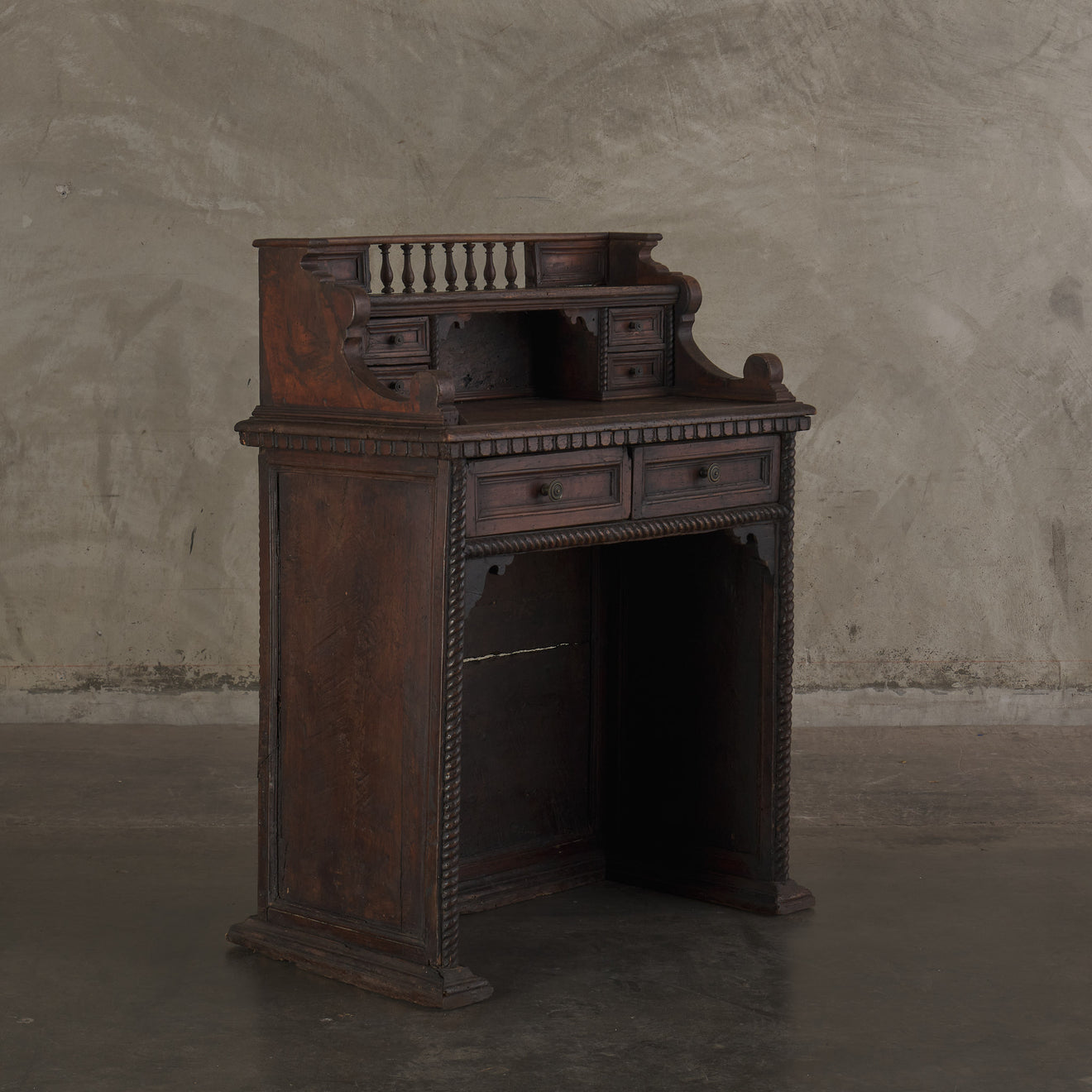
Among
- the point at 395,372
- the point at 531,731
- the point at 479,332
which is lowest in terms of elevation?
the point at 531,731

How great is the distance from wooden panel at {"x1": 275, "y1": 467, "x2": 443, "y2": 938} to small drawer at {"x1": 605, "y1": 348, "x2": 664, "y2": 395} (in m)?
0.88

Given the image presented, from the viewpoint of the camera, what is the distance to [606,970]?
13.0 ft

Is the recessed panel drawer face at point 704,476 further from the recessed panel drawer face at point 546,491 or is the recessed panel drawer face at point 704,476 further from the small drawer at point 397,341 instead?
the small drawer at point 397,341

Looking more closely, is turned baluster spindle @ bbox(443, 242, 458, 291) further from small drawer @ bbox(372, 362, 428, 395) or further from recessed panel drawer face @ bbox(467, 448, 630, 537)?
recessed panel drawer face @ bbox(467, 448, 630, 537)

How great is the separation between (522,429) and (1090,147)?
133 inches

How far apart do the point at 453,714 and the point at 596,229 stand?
116 inches

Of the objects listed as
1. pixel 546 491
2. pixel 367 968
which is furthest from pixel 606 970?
pixel 546 491

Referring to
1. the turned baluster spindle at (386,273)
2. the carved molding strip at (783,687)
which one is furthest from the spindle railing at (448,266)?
the carved molding strip at (783,687)

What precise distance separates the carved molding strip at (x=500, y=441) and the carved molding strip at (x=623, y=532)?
0.57ft

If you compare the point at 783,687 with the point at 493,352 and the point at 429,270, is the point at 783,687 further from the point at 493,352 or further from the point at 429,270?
the point at 429,270

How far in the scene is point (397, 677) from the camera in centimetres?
372

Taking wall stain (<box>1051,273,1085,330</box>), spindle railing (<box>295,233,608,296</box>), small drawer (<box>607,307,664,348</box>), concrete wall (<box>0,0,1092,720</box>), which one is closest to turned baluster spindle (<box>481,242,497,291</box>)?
spindle railing (<box>295,233,608,296</box>)

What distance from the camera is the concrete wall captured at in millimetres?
6117

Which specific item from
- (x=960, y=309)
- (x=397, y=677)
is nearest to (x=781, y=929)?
(x=397, y=677)
